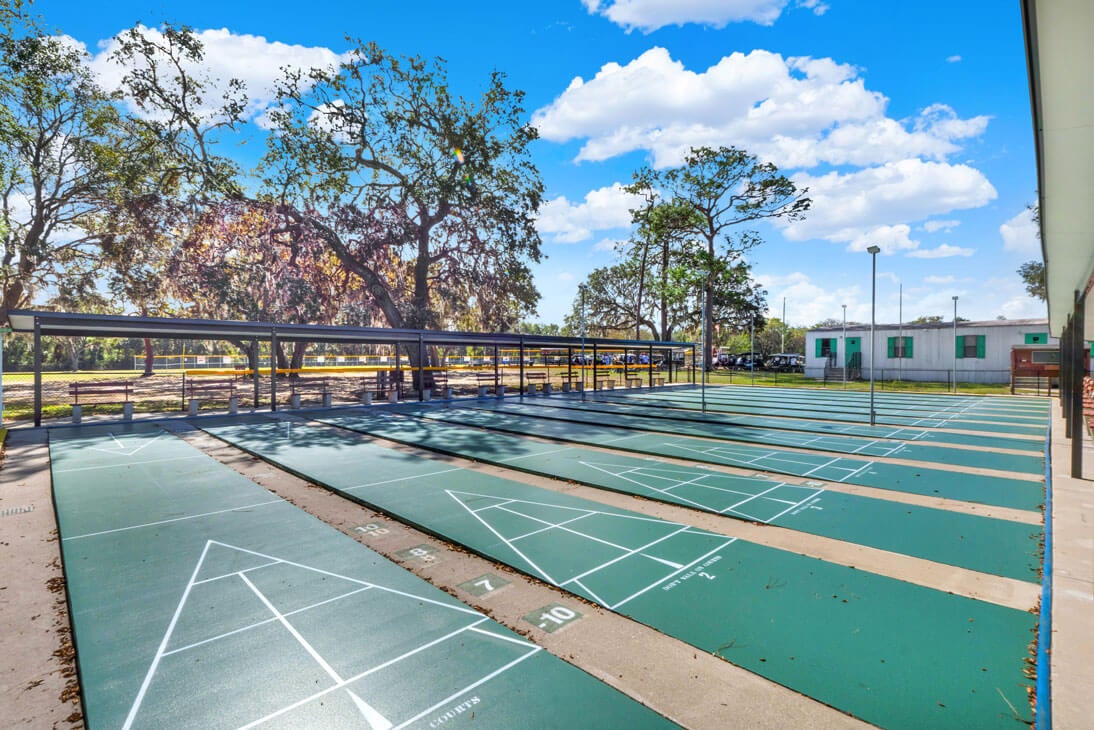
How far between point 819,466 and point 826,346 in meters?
37.6

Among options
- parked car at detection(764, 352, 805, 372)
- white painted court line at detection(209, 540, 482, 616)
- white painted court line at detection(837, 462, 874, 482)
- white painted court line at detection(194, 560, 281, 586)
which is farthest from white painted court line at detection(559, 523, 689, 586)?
parked car at detection(764, 352, 805, 372)

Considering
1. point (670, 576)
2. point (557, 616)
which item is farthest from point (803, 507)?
point (557, 616)

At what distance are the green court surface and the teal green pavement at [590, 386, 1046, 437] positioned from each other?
14172 millimetres

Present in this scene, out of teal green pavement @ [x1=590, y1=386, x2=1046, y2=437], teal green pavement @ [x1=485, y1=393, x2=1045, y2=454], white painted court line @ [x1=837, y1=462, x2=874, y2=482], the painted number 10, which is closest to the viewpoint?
the painted number 10

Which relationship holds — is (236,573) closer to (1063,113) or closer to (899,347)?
(1063,113)

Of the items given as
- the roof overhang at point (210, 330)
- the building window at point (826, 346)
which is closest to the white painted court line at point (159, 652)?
the roof overhang at point (210, 330)

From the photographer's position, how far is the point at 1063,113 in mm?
3383

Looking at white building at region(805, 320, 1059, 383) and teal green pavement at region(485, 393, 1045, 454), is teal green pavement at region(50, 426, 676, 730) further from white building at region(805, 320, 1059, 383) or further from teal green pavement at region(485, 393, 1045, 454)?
white building at region(805, 320, 1059, 383)

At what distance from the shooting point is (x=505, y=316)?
33.3 m

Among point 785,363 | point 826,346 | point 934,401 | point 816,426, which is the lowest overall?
point 934,401

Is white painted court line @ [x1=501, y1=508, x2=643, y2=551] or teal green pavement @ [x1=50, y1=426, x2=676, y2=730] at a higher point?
teal green pavement @ [x1=50, y1=426, x2=676, y2=730]

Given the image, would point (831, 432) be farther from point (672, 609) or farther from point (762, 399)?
point (672, 609)

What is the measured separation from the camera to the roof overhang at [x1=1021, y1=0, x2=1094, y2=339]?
2.45 m

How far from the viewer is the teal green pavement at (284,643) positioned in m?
3.25
